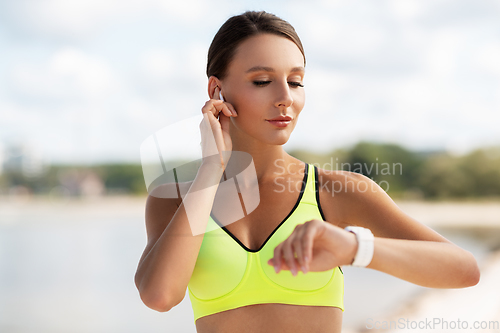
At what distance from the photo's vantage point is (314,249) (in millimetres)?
1094

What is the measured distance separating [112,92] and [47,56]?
9.20m

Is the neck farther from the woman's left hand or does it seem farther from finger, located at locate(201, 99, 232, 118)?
the woman's left hand

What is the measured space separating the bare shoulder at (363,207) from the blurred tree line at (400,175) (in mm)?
25758

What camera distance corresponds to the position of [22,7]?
52.0 m

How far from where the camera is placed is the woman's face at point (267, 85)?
153cm

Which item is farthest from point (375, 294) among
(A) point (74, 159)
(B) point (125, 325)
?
(A) point (74, 159)

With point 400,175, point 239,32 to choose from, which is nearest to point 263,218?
point 239,32

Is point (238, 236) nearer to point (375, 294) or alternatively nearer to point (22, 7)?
point (375, 294)

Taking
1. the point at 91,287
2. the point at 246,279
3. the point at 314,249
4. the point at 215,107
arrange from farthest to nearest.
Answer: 1. the point at 91,287
2. the point at 215,107
3. the point at 246,279
4. the point at 314,249

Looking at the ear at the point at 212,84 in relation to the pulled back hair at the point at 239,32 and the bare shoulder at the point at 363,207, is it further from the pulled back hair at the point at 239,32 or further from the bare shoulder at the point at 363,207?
the bare shoulder at the point at 363,207

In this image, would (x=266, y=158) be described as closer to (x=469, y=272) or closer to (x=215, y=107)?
(x=215, y=107)

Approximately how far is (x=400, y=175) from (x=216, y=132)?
36.9 m

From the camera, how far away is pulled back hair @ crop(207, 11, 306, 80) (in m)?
1.61

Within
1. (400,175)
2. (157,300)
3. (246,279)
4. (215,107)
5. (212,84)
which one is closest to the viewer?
(157,300)
